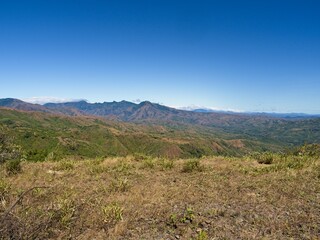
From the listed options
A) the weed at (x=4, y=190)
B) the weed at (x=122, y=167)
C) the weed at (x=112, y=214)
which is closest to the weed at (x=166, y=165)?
the weed at (x=122, y=167)

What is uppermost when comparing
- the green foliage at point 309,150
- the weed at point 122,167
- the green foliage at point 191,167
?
the green foliage at point 309,150

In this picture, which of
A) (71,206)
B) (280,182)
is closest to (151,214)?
(71,206)

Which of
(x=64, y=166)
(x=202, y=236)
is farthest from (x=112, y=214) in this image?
(x=64, y=166)

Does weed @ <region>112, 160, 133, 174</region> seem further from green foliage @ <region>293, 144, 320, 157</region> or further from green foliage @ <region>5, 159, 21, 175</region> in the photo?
green foliage @ <region>293, 144, 320, 157</region>

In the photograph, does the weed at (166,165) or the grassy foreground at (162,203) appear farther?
the weed at (166,165)

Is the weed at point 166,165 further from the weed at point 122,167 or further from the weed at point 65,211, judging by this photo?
the weed at point 65,211

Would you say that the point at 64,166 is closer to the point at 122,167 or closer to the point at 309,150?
the point at 122,167

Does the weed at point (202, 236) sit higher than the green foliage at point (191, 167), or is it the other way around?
the green foliage at point (191, 167)

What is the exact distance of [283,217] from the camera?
7.16 m

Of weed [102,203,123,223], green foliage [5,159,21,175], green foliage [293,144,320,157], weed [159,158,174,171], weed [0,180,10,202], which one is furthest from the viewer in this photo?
green foliage [293,144,320,157]

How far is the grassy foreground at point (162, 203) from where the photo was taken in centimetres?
621

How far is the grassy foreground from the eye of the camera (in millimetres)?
6215

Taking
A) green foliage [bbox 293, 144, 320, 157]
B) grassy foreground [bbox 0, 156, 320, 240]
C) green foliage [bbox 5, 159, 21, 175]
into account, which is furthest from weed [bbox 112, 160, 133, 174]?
green foliage [bbox 293, 144, 320, 157]

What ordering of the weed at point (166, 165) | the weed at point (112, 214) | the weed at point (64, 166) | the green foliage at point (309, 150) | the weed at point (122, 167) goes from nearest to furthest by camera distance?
the weed at point (112, 214) → the weed at point (122, 167) → the weed at point (64, 166) → the weed at point (166, 165) → the green foliage at point (309, 150)
